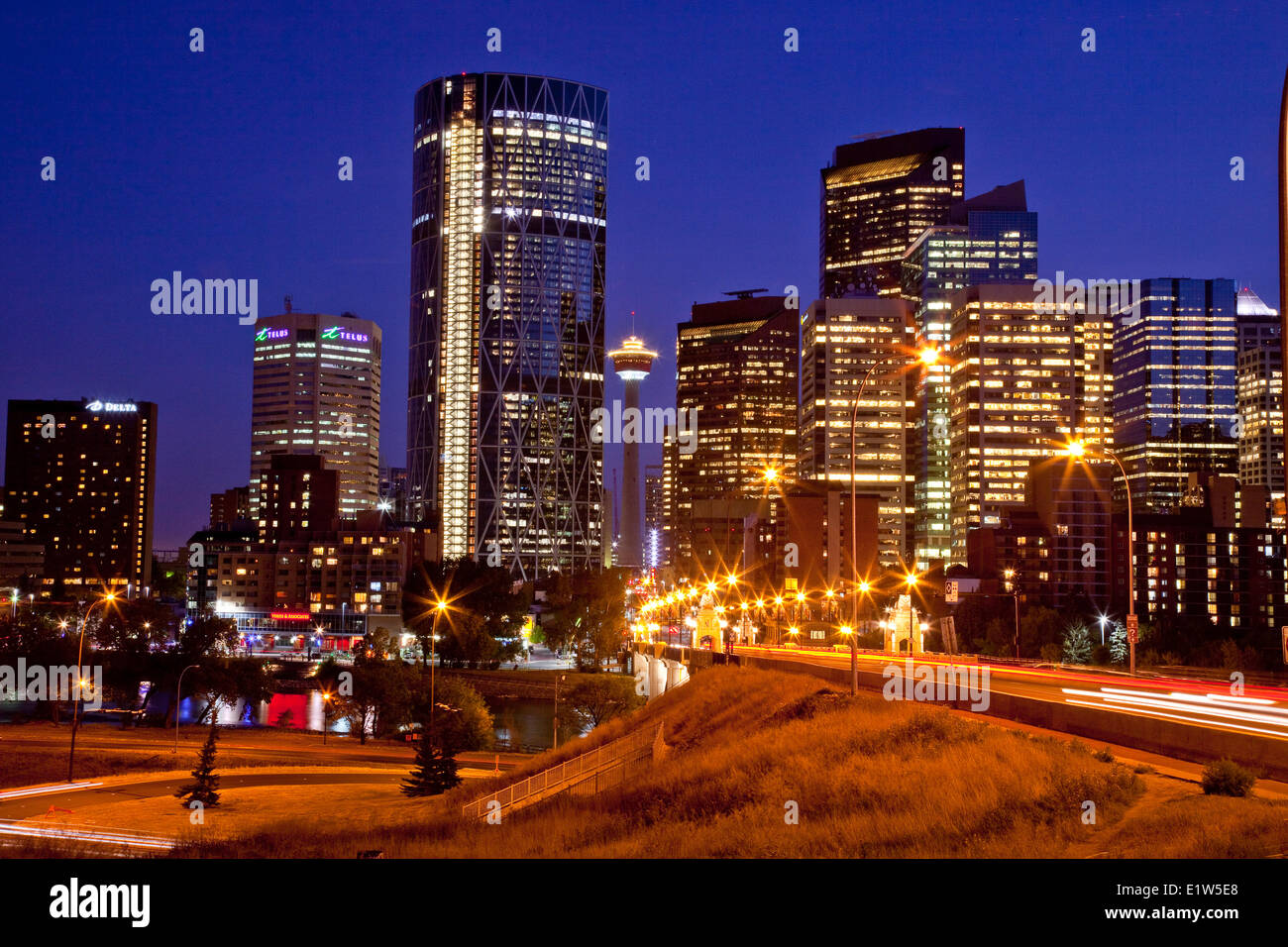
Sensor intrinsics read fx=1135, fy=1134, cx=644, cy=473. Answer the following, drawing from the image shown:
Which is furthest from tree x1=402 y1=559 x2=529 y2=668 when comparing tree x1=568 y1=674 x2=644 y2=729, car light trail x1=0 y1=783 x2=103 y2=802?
car light trail x1=0 y1=783 x2=103 y2=802

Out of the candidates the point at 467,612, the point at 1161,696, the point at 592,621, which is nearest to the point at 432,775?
the point at 1161,696

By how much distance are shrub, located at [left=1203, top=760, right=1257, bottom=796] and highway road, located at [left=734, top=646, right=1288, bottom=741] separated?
278 centimetres

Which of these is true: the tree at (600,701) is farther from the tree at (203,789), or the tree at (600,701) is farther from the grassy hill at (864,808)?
the grassy hill at (864,808)

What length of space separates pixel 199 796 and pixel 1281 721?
33.2 m

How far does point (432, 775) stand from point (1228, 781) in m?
32.9

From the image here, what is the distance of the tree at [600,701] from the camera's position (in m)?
88.7

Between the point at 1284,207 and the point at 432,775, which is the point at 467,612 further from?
the point at 1284,207

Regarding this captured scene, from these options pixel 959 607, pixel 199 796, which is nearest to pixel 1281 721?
pixel 199 796

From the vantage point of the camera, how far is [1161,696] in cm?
3491

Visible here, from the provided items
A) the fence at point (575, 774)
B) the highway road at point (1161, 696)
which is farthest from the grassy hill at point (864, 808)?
the highway road at point (1161, 696)

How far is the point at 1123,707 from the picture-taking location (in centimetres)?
2995
